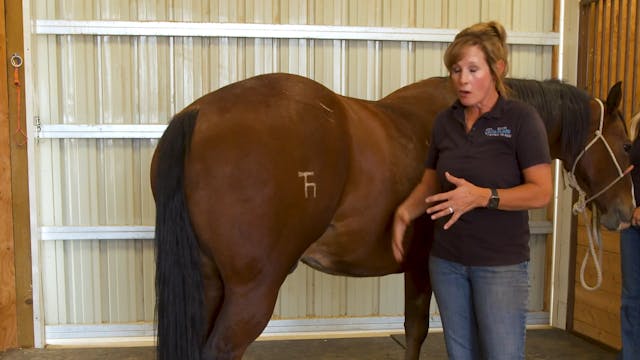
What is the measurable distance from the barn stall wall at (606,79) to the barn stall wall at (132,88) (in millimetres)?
923

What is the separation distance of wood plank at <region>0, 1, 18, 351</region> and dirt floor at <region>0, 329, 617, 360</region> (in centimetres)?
14

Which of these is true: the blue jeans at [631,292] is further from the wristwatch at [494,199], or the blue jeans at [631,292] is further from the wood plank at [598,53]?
the wristwatch at [494,199]

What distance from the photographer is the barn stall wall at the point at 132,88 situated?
3340 millimetres

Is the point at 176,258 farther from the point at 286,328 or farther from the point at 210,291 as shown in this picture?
the point at 286,328

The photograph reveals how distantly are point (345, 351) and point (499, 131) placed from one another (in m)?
2.36

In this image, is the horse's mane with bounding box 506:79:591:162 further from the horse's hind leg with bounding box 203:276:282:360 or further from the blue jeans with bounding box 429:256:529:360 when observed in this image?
the horse's hind leg with bounding box 203:276:282:360

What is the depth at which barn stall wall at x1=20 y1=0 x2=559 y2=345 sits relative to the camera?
334 cm

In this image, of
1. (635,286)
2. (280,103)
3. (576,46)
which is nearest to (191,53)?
(280,103)

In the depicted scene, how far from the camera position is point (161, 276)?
1.70 meters

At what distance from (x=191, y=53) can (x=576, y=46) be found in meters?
2.70

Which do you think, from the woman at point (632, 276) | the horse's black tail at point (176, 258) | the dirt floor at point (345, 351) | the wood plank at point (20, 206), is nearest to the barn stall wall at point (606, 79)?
the dirt floor at point (345, 351)

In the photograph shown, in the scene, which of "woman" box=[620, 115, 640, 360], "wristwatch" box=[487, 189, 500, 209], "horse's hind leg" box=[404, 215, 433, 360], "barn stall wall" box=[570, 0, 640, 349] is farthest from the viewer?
"barn stall wall" box=[570, 0, 640, 349]

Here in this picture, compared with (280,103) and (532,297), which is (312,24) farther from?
(532,297)

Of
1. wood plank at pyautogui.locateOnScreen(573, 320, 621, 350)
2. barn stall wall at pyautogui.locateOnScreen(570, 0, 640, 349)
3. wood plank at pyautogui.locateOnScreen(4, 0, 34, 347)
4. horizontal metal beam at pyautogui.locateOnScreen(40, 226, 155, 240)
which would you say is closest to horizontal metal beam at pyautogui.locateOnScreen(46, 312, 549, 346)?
wood plank at pyautogui.locateOnScreen(4, 0, 34, 347)
